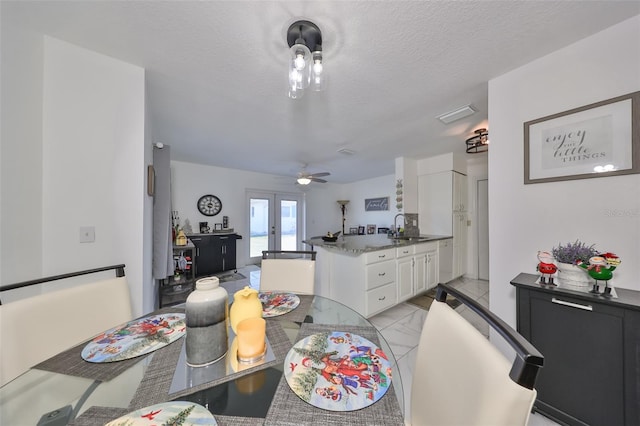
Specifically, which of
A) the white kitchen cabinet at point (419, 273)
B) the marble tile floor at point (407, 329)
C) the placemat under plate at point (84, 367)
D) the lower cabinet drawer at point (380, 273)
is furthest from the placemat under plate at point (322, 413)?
the white kitchen cabinet at point (419, 273)

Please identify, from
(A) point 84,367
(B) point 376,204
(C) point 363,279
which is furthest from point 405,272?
(B) point 376,204

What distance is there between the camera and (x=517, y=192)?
162cm

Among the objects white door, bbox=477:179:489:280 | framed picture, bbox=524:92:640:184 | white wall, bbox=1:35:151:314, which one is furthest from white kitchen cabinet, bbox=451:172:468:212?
white wall, bbox=1:35:151:314

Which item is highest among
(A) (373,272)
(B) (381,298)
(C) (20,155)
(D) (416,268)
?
(C) (20,155)

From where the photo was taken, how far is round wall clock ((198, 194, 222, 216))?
4730 millimetres

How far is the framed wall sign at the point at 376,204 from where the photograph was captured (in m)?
5.84

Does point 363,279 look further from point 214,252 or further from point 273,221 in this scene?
point 273,221

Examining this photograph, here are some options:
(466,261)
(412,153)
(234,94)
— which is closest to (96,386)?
(234,94)

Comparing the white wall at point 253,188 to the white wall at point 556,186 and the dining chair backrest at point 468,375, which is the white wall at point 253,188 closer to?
the white wall at point 556,186

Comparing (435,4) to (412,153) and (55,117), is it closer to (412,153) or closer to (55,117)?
(55,117)

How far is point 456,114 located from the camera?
2271 millimetres

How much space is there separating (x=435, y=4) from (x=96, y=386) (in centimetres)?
215

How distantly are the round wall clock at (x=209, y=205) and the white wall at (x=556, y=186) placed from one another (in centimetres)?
495

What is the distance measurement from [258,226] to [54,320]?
4.67 m
